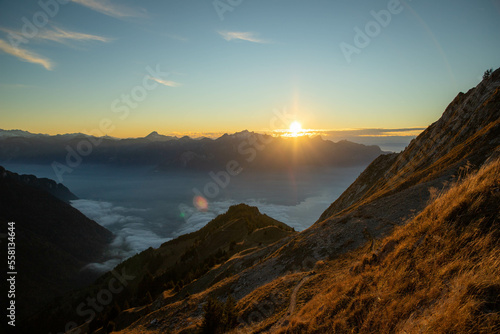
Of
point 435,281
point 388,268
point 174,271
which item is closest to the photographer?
point 435,281

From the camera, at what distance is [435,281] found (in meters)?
6.46

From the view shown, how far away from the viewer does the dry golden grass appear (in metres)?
5.11

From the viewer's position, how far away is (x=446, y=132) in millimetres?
36531

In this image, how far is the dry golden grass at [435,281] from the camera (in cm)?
511

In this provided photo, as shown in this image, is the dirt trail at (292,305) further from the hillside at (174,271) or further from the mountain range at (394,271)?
the hillside at (174,271)

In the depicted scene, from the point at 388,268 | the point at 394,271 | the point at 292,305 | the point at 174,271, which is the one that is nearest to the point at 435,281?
the point at 394,271

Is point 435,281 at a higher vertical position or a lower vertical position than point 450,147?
lower

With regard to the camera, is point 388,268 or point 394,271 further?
point 388,268

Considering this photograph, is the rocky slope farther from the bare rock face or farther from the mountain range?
the bare rock face

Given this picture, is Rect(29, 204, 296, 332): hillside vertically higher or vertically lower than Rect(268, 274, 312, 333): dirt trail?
lower

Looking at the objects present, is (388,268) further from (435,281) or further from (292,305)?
(292,305)

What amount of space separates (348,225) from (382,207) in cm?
380

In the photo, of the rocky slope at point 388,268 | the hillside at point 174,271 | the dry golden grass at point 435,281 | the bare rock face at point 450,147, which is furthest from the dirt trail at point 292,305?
the hillside at point 174,271

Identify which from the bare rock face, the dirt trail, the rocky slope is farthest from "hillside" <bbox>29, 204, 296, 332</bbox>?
the bare rock face
